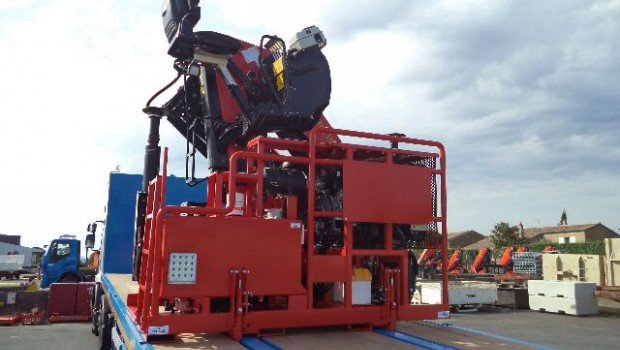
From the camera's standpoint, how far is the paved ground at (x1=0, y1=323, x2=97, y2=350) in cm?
1104

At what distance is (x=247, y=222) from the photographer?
412cm

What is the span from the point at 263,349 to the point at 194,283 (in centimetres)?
76

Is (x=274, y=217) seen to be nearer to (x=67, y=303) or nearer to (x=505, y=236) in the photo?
(x=67, y=303)

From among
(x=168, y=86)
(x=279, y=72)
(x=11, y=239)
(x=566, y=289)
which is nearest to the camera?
(x=279, y=72)

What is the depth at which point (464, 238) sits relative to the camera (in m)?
77.5

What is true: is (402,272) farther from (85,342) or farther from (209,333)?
(85,342)

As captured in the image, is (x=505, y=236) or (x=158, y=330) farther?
(x=505, y=236)

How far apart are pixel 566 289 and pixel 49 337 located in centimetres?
1502

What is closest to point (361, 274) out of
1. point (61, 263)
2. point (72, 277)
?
point (72, 277)

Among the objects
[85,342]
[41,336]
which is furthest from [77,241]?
[85,342]

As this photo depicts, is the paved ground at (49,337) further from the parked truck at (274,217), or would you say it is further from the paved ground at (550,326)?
the paved ground at (550,326)

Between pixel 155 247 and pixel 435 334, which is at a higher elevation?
pixel 155 247

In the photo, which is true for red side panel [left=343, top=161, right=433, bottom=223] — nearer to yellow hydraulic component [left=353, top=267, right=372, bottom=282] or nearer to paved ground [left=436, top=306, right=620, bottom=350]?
yellow hydraulic component [left=353, top=267, right=372, bottom=282]

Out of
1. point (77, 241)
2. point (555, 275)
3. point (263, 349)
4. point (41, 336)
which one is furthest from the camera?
point (77, 241)
